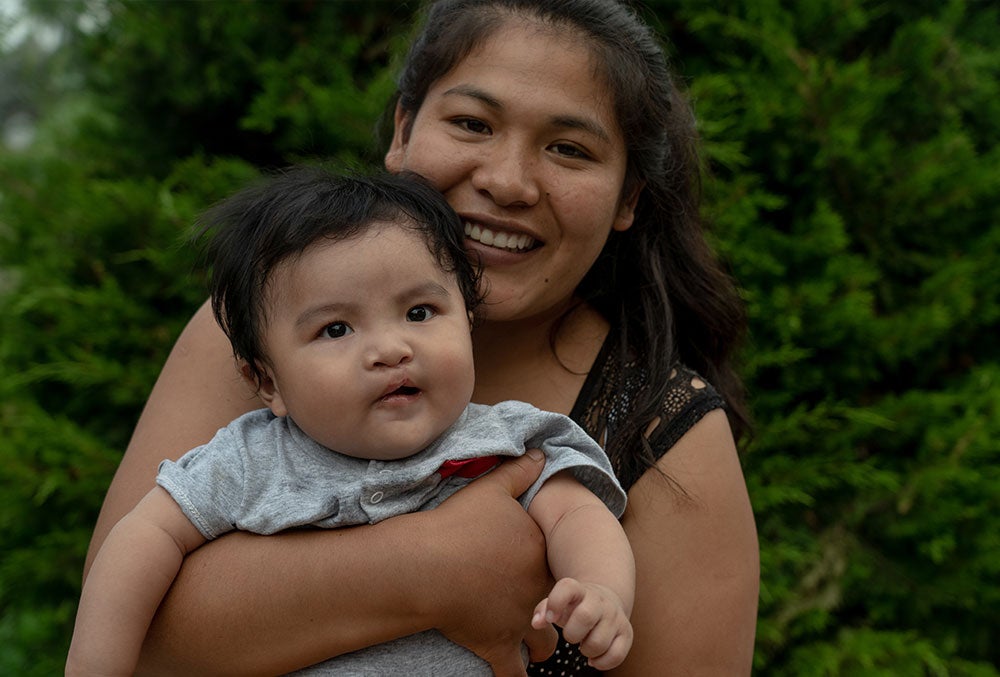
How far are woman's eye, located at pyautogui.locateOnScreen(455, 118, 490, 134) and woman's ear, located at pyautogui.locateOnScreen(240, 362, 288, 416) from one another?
27.3 inches

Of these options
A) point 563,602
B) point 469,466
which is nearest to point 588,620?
point 563,602

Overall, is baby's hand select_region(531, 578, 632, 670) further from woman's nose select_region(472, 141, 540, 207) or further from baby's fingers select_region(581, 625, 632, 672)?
woman's nose select_region(472, 141, 540, 207)

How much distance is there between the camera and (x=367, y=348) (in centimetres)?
180

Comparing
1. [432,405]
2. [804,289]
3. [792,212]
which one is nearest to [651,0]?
[792,212]

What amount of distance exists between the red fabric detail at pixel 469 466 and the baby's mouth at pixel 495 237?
53cm

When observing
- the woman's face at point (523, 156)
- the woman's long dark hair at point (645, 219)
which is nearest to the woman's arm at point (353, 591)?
the woman's long dark hair at point (645, 219)

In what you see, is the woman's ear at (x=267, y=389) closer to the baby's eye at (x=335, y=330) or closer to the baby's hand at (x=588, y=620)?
the baby's eye at (x=335, y=330)

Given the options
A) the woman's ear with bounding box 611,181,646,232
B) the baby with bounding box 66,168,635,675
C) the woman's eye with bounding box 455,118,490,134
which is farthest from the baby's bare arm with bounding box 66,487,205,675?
the woman's ear with bounding box 611,181,646,232

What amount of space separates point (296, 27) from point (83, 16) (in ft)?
2.75

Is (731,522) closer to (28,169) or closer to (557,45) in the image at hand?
(557,45)

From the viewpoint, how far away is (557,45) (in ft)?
7.32

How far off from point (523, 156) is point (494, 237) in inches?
7.0

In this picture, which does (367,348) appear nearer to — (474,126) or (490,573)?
(490,573)

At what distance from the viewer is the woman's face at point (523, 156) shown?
221cm
